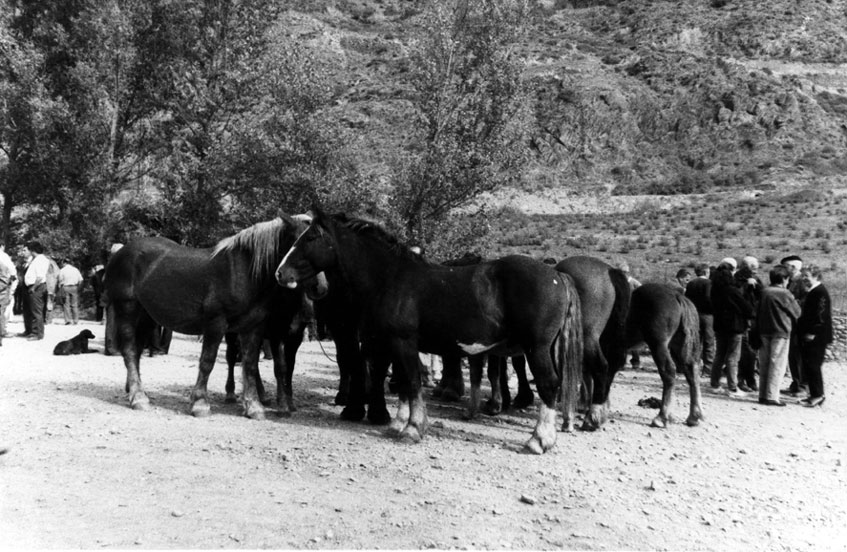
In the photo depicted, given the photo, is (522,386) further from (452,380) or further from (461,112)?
(461,112)

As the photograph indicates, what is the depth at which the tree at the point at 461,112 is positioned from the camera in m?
18.2

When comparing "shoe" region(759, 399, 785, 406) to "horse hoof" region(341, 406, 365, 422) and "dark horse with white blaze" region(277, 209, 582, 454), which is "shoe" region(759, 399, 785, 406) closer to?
"dark horse with white blaze" region(277, 209, 582, 454)

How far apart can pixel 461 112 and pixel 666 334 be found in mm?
11147

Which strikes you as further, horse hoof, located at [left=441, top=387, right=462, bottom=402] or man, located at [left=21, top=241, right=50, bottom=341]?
man, located at [left=21, top=241, right=50, bottom=341]

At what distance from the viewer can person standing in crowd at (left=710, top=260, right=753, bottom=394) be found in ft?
41.1

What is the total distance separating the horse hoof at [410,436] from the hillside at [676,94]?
57.4 m

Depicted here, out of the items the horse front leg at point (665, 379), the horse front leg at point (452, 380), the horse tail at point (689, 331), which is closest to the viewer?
the horse front leg at point (665, 379)

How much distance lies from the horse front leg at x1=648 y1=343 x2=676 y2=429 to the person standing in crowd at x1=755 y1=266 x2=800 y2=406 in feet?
10.5

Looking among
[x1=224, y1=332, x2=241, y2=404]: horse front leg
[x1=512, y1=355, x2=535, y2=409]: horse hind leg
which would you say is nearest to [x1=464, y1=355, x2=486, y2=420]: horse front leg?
[x1=512, y1=355, x2=535, y2=409]: horse hind leg

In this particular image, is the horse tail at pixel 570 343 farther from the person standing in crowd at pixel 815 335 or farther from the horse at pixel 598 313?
the person standing in crowd at pixel 815 335

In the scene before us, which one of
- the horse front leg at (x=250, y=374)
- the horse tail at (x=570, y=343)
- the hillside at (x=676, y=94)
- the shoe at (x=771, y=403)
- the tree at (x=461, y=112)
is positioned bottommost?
the shoe at (x=771, y=403)

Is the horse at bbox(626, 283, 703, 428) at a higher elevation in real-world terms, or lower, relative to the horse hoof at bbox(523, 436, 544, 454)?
higher

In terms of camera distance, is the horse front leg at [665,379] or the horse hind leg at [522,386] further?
the horse hind leg at [522,386]

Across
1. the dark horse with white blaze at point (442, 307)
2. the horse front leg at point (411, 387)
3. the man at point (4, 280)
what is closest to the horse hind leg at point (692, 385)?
the dark horse with white blaze at point (442, 307)
